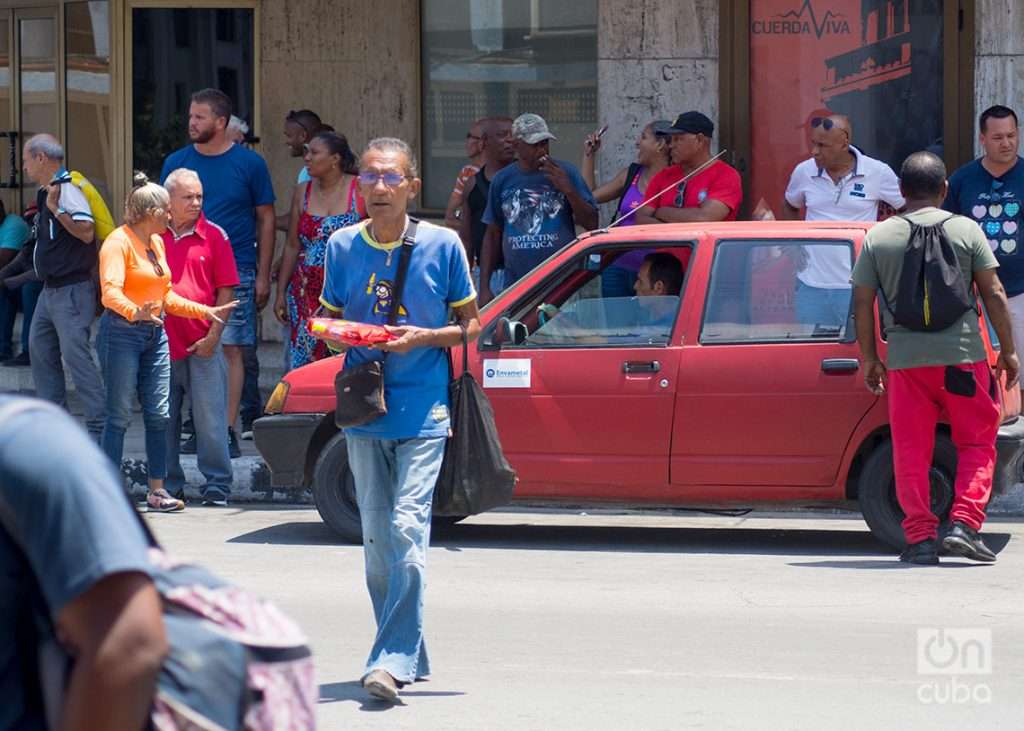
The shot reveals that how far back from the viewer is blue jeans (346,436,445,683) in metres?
5.66

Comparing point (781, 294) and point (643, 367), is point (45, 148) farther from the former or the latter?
point (781, 294)

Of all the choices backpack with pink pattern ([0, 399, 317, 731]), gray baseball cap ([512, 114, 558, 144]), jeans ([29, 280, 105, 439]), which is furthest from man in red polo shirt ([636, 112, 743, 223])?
backpack with pink pattern ([0, 399, 317, 731])

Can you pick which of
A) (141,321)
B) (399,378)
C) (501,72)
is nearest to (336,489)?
(141,321)

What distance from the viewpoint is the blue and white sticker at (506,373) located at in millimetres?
8617

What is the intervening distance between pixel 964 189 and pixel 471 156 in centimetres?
354

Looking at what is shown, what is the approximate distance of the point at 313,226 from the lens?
1105cm

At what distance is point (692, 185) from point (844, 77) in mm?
2740

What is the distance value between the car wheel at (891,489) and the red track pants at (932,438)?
0.66ft

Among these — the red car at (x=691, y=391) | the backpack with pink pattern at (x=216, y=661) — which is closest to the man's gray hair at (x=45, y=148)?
the red car at (x=691, y=391)

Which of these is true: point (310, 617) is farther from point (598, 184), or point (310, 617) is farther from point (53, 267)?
point (598, 184)

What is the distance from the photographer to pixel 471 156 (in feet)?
40.8

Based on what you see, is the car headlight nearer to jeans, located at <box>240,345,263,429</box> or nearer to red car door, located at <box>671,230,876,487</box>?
red car door, located at <box>671,230,876,487</box>

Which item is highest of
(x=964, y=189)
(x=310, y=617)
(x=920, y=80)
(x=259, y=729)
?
(x=920, y=80)

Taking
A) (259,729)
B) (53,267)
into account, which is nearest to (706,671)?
(259,729)
